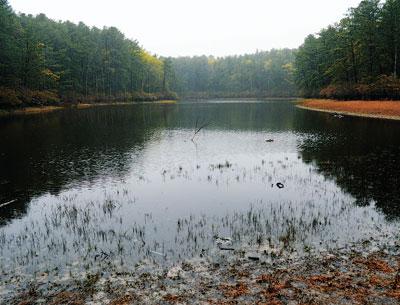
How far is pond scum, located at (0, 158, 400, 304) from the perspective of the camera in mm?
8750

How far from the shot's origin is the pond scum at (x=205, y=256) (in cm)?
875

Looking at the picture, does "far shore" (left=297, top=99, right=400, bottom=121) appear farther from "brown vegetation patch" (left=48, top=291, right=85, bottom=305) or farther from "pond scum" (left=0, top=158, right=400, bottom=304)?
"brown vegetation patch" (left=48, top=291, right=85, bottom=305)

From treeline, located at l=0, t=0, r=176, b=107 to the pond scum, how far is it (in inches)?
2289

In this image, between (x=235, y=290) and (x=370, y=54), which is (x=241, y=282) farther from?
(x=370, y=54)

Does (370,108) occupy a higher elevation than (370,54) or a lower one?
lower

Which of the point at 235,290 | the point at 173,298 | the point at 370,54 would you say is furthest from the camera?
the point at 370,54

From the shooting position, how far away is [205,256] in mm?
11016

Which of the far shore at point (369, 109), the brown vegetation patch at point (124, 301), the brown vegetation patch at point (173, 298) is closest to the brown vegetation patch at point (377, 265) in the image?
the brown vegetation patch at point (173, 298)

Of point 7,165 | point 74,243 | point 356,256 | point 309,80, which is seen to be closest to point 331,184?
point 356,256

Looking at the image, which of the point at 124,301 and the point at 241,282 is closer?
the point at 124,301

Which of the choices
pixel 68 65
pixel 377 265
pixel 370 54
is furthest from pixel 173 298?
pixel 68 65

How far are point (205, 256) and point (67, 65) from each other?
109 m

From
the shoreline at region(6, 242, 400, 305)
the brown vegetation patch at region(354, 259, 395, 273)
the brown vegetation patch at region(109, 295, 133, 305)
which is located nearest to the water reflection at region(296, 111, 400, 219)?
the brown vegetation patch at region(354, 259, 395, 273)

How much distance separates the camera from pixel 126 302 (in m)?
8.47
